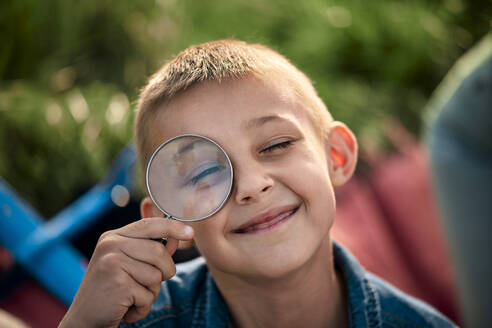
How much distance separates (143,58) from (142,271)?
265 cm

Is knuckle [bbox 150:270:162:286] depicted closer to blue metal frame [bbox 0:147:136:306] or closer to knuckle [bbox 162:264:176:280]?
knuckle [bbox 162:264:176:280]

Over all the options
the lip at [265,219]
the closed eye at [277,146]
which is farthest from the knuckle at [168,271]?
the closed eye at [277,146]

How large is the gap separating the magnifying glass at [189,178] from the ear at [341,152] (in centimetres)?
58

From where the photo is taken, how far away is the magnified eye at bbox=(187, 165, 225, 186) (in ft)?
4.82

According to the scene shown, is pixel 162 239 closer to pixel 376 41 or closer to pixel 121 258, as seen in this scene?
pixel 121 258

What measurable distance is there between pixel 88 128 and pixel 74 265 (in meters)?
1.10

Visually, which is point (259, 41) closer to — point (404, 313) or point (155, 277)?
point (404, 313)

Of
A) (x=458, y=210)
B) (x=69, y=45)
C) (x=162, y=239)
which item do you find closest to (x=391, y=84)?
(x=458, y=210)

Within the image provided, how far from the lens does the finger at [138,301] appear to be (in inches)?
56.6

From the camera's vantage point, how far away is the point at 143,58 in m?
3.76

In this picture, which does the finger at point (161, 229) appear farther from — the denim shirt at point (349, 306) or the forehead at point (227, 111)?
the denim shirt at point (349, 306)

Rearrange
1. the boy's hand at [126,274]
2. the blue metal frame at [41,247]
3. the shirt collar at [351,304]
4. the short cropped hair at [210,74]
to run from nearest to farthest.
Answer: the boy's hand at [126,274] < the short cropped hair at [210,74] < the shirt collar at [351,304] < the blue metal frame at [41,247]

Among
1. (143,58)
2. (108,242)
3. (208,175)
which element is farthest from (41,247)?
(143,58)

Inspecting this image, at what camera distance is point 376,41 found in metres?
4.22
